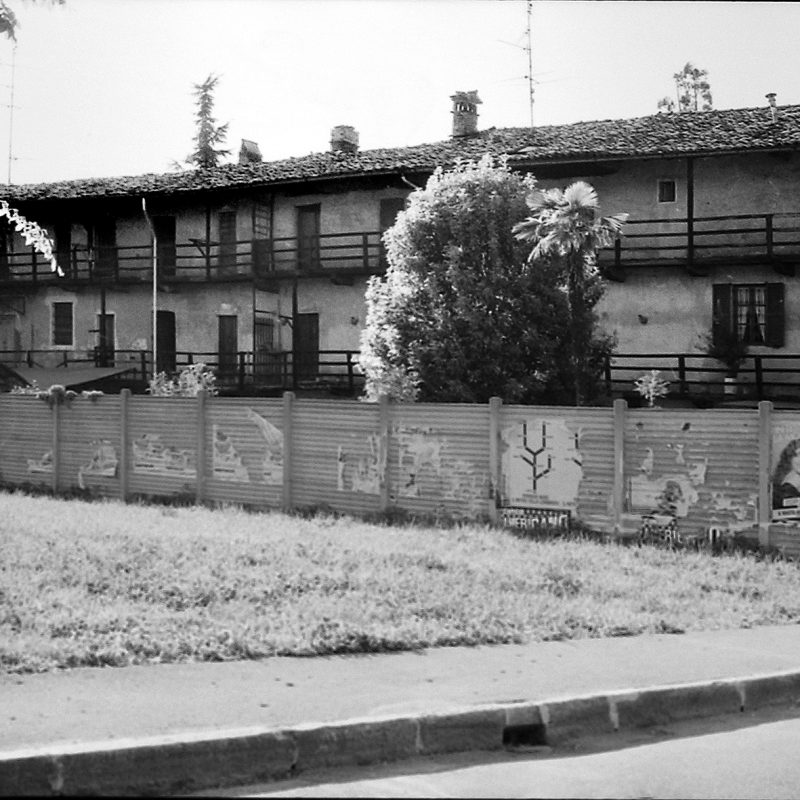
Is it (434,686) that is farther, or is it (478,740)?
(434,686)

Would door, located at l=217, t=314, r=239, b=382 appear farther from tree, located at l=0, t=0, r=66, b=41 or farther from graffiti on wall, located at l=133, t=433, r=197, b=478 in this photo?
tree, located at l=0, t=0, r=66, b=41

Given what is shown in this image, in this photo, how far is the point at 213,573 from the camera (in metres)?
11.7

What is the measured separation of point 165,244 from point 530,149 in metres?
11.8

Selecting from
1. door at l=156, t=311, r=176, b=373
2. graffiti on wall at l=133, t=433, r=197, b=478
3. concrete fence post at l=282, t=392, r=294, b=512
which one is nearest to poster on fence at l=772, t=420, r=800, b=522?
concrete fence post at l=282, t=392, r=294, b=512

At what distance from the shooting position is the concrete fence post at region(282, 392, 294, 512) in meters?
19.5

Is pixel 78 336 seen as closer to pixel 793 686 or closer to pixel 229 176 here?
pixel 229 176

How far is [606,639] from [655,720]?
1.98 meters

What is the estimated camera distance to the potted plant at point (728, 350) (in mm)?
27000

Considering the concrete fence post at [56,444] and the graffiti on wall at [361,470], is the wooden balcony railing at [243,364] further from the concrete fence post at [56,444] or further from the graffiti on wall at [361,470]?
the graffiti on wall at [361,470]

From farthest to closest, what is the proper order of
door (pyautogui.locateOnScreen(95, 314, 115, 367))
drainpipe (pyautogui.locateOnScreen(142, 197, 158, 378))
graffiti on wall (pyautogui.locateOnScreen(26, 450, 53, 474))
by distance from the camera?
door (pyautogui.locateOnScreen(95, 314, 115, 367))
drainpipe (pyautogui.locateOnScreen(142, 197, 158, 378))
graffiti on wall (pyautogui.locateOnScreen(26, 450, 53, 474))

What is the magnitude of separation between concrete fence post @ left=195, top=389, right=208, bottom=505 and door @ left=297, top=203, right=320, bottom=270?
1179cm

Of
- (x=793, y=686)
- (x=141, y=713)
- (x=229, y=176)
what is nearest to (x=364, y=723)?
(x=141, y=713)

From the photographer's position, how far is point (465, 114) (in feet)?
119

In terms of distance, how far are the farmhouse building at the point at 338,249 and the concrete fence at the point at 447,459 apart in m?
9.18
